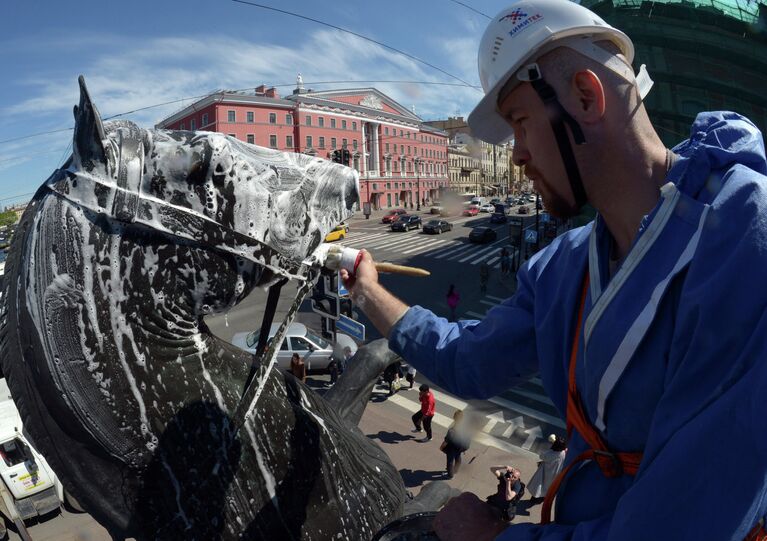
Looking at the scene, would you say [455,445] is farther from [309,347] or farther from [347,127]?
[347,127]

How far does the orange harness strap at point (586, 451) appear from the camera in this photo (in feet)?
3.35

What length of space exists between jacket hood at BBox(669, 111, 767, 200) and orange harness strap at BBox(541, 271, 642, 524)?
39cm

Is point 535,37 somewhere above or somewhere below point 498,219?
above

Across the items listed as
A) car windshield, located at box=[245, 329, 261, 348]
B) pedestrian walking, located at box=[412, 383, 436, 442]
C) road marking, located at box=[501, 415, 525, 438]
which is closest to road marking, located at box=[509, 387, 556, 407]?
road marking, located at box=[501, 415, 525, 438]

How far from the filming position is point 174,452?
1218 mm

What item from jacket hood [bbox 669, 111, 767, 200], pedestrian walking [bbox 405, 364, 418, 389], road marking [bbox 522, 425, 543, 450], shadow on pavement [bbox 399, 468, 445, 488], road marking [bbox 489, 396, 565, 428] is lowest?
shadow on pavement [bbox 399, 468, 445, 488]

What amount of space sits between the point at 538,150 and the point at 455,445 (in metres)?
7.03

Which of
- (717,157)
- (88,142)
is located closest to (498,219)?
(717,157)

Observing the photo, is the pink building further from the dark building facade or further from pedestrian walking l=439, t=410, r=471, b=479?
pedestrian walking l=439, t=410, r=471, b=479

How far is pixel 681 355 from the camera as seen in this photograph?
2.71 ft

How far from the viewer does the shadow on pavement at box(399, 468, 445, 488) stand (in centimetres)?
778

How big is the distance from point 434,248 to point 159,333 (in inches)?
1092

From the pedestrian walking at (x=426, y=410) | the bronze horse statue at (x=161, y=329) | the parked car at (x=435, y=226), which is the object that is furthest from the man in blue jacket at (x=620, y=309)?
the parked car at (x=435, y=226)

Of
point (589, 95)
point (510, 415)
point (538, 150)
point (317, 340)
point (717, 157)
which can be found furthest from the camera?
point (317, 340)
